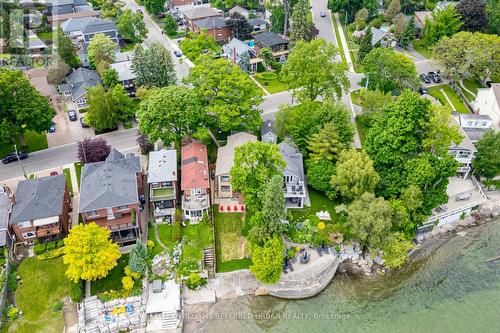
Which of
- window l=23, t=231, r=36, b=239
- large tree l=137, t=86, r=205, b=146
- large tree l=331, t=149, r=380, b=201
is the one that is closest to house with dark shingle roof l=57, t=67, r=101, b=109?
large tree l=137, t=86, r=205, b=146

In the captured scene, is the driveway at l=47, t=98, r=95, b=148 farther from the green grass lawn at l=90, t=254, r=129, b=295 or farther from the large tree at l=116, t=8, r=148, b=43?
the large tree at l=116, t=8, r=148, b=43

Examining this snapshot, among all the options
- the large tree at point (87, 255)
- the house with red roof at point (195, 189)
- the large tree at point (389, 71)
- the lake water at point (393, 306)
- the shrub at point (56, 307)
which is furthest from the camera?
the large tree at point (389, 71)

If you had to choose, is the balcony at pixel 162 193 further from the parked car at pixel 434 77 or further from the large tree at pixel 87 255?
the parked car at pixel 434 77

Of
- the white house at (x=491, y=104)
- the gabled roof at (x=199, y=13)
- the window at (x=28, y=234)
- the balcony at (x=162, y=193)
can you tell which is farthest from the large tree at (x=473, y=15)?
the window at (x=28, y=234)

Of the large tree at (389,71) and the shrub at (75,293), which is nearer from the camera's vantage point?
the shrub at (75,293)

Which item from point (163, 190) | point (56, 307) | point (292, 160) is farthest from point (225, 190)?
point (56, 307)

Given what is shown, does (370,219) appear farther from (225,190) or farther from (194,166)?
(194,166)

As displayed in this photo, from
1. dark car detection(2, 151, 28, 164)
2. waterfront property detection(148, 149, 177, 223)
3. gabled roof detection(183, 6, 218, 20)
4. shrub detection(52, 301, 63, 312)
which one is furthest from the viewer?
gabled roof detection(183, 6, 218, 20)
